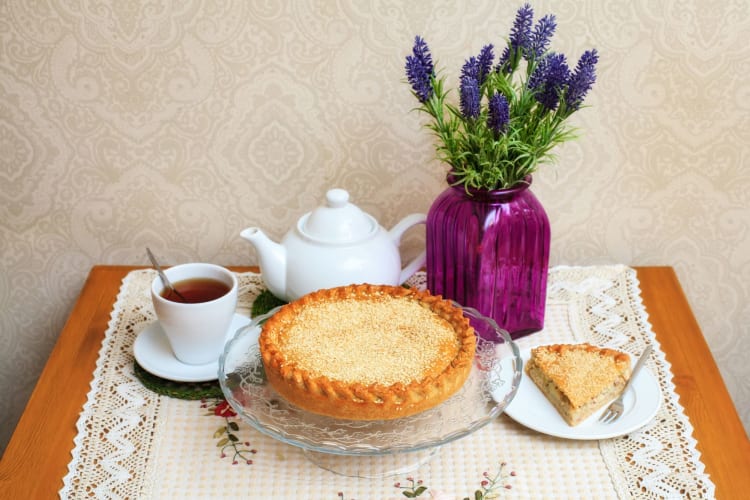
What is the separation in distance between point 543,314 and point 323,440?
1.57ft

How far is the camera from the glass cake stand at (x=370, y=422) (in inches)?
36.5

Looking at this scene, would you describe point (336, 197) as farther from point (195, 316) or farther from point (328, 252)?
point (195, 316)

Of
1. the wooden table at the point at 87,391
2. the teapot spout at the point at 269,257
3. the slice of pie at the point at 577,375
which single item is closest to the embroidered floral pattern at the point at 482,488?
the slice of pie at the point at 577,375

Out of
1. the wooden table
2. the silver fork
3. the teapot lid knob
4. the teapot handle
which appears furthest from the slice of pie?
the teapot lid knob

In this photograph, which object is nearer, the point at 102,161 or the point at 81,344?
the point at 81,344

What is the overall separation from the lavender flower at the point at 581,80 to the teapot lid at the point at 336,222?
357 mm

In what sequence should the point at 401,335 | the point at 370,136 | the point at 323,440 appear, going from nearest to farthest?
1. the point at 323,440
2. the point at 401,335
3. the point at 370,136

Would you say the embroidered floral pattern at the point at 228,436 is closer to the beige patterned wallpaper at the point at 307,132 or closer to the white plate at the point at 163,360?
the white plate at the point at 163,360

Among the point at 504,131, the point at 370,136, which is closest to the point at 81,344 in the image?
the point at 370,136

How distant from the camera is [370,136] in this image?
136 centimetres

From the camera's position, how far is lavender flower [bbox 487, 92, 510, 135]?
1.02m

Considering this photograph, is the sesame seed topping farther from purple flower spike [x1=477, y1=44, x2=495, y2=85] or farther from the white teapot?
purple flower spike [x1=477, y1=44, x2=495, y2=85]

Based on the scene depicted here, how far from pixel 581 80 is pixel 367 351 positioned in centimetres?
45

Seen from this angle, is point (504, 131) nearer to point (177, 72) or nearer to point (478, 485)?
point (478, 485)
